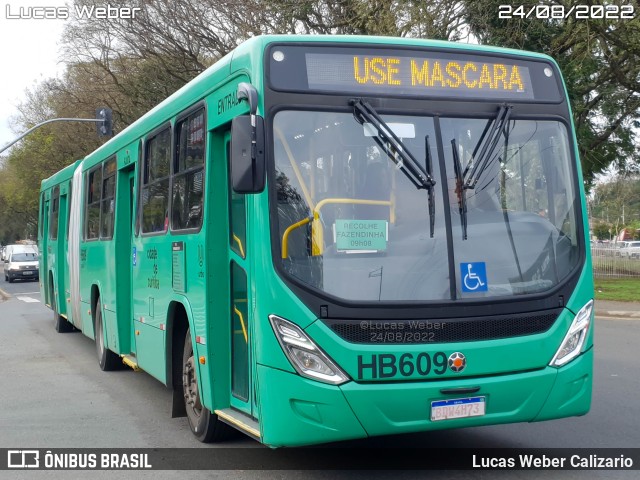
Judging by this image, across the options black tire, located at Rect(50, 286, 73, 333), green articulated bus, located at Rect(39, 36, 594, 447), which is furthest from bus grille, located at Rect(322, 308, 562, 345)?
black tire, located at Rect(50, 286, 73, 333)

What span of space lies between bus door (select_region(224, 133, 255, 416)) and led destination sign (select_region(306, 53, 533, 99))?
3.41 feet

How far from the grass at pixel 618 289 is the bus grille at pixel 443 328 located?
16.6m

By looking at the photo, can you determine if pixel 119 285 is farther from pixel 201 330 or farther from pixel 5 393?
pixel 201 330

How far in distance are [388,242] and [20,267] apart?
147 ft

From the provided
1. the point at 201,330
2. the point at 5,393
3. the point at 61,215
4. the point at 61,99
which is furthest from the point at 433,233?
the point at 61,99

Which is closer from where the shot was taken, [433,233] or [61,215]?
[433,233]

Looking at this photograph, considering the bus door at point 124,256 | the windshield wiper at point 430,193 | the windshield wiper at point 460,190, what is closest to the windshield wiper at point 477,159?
the windshield wiper at point 460,190

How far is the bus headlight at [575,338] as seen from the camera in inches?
234

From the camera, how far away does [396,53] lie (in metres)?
6.15

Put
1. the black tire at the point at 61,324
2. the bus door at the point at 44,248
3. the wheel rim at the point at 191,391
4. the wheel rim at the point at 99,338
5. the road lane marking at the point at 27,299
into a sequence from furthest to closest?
1. the road lane marking at the point at 27,299
2. the bus door at the point at 44,248
3. the black tire at the point at 61,324
4. the wheel rim at the point at 99,338
5. the wheel rim at the point at 191,391

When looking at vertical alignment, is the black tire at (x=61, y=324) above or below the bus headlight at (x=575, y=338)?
below

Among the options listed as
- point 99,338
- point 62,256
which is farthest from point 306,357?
point 62,256

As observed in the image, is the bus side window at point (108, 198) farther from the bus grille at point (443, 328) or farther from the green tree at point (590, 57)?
the green tree at point (590, 57)

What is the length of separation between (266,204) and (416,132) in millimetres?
1121
